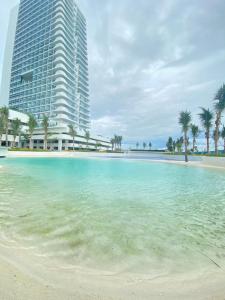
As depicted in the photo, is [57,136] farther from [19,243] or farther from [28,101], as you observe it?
[19,243]

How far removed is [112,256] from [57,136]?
79.8 m

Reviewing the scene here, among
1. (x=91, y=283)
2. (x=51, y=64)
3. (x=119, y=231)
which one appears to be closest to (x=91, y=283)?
(x=91, y=283)

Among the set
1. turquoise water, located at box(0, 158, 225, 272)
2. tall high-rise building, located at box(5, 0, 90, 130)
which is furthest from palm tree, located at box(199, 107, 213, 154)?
tall high-rise building, located at box(5, 0, 90, 130)

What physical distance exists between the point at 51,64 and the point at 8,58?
39.8m

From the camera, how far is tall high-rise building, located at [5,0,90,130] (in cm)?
8556

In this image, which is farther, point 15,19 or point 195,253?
point 15,19

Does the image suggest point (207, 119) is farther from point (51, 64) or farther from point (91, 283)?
point (51, 64)

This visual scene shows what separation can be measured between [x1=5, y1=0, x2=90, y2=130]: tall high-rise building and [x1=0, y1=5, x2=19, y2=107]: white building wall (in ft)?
12.4

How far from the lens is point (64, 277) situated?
226 centimetres

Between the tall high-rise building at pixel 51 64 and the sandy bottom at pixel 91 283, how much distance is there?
81876 millimetres

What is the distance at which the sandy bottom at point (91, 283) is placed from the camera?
75.5 inches

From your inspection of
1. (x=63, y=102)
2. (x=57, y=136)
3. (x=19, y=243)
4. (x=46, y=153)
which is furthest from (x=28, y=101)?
(x=19, y=243)

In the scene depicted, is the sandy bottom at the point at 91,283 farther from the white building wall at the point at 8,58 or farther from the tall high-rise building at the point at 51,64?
the white building wall at the point at 8,58

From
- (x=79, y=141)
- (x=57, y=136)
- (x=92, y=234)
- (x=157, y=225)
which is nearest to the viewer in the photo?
(x=92, y=234)
